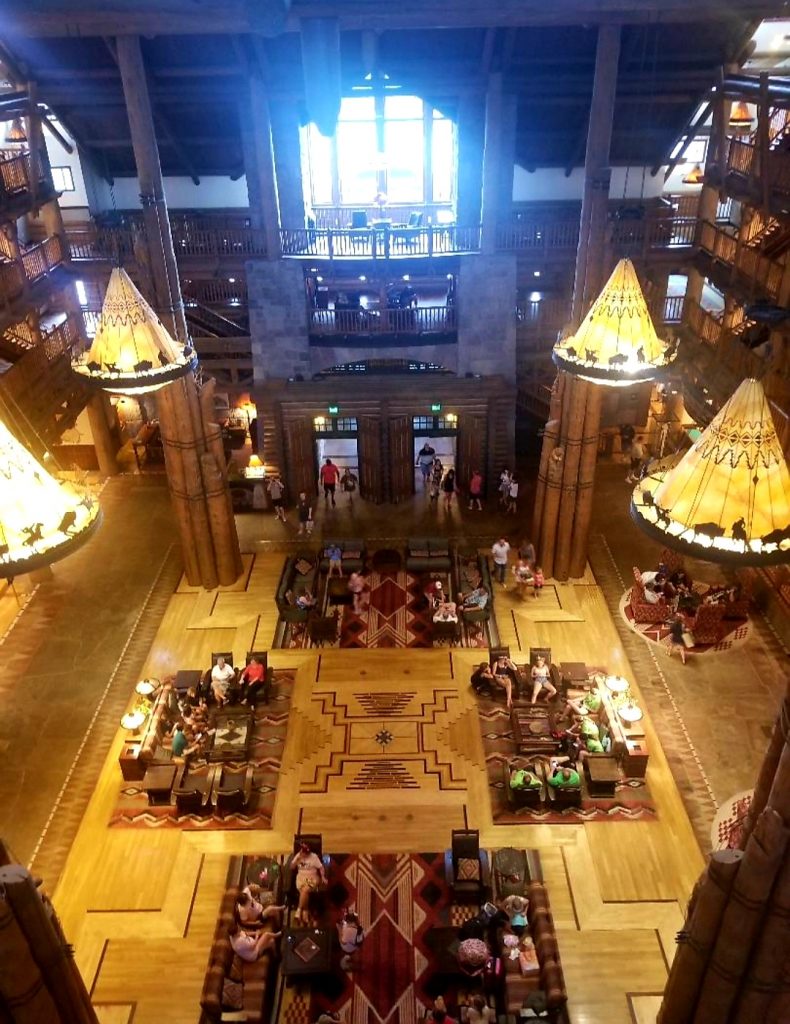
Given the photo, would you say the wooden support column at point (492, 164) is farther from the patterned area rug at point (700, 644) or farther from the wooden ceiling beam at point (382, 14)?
the patterned area rug at point (700, 644)

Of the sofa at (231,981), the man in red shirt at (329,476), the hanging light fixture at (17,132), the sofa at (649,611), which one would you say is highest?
the hanging light fixture at (17,132)

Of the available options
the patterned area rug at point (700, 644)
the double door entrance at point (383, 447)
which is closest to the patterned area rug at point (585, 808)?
the patterned area rug at point (700, 644)

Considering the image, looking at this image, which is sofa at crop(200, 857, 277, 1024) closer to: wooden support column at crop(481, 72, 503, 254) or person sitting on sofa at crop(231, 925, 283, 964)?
person sitting on sofa at crop(231, 925, 283, 964)

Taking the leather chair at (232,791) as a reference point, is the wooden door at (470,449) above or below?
above

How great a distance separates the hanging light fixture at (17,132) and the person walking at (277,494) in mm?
9003

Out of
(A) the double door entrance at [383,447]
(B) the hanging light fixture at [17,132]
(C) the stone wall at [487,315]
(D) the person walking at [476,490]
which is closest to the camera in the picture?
(B) the hanging light fixture at [17,132]

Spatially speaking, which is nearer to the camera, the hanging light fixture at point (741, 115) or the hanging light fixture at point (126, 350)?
the hanging light fixture at point (126, 350)

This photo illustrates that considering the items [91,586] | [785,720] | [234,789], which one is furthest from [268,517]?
[785,720]

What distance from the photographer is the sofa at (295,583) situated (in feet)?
48.8

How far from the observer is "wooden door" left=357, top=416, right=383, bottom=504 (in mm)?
18922

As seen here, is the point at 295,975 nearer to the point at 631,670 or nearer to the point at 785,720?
the point at 785,720

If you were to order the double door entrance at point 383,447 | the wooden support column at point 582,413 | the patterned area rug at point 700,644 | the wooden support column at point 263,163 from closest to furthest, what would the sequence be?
1. the patterned area rug at point 700,644
2. the wooden support column at point 582,413
3. the wooden support column at point 263,163
4. the double door entrance at point 383,447

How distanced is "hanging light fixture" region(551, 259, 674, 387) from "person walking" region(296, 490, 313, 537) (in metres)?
10.00

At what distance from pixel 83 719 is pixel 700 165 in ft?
57.2
